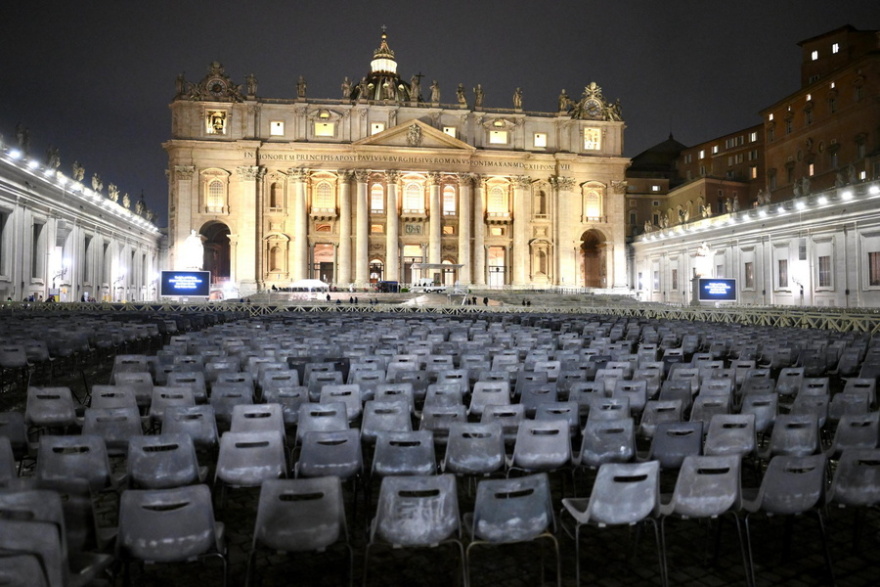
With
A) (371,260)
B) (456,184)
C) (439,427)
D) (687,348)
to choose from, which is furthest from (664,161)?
(439,427)

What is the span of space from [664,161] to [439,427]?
3635 inches

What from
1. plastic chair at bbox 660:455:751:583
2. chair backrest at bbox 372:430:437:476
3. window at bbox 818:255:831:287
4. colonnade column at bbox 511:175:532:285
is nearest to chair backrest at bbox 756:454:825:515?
plastic chair at bbox 660:455:751:583

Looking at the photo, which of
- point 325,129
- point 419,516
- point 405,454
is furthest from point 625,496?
point 325,129

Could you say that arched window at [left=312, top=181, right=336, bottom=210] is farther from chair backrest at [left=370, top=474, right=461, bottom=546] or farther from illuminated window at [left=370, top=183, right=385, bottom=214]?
chair backrest at [left=370, top=474, right=461, bottom=546]

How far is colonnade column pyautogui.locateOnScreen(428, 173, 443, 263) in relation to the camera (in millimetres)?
70312

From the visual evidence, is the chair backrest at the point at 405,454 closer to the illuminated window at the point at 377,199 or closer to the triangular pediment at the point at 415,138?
the triangular pediment at the point at 415,138

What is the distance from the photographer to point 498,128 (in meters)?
73.9

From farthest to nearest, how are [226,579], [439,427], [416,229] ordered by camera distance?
[416,229] → [439,427] → [226,579]

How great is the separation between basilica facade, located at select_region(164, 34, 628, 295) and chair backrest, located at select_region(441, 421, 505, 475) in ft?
192

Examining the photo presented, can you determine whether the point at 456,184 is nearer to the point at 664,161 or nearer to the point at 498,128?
the point at 498,128

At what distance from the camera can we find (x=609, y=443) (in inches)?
249

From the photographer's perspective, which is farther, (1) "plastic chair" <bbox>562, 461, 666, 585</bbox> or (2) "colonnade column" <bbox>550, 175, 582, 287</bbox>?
(2) "colonnade column" <bbox>550, 175, 582, 287</bbox>

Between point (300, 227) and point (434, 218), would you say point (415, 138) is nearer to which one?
point (434, 218)

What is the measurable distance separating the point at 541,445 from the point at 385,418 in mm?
1932
